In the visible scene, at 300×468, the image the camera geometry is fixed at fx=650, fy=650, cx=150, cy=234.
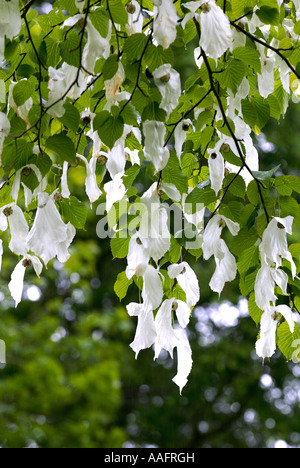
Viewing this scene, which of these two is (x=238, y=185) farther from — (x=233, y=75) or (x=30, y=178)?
(x=30, y=178)

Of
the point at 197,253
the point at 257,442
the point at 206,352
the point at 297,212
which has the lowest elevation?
the point at 257,442

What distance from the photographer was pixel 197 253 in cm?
101

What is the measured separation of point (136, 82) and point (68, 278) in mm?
4074

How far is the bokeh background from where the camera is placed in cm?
396

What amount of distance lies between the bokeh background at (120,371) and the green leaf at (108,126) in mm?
2958

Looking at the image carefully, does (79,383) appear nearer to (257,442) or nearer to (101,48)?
(257,442)

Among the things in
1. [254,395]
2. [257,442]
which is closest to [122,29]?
[254,395]

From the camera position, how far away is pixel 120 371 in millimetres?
5098

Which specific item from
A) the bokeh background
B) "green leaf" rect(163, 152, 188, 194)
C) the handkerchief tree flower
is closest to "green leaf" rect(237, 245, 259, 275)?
the handkerchief tree flower

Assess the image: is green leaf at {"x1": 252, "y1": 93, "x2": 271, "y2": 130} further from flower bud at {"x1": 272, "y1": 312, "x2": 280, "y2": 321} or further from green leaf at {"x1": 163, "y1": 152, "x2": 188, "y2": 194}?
flower bud at {"x1": 272, "y1": 312, "x2": 280, "y2": 321}

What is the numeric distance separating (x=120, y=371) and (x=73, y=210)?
430 cm

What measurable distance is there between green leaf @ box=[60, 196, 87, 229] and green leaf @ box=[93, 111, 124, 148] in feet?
0.55

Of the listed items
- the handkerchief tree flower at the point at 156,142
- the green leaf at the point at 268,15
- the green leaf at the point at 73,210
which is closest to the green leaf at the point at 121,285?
the handkerchief tree flower at the point at 156,142

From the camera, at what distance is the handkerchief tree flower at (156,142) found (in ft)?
2.56
